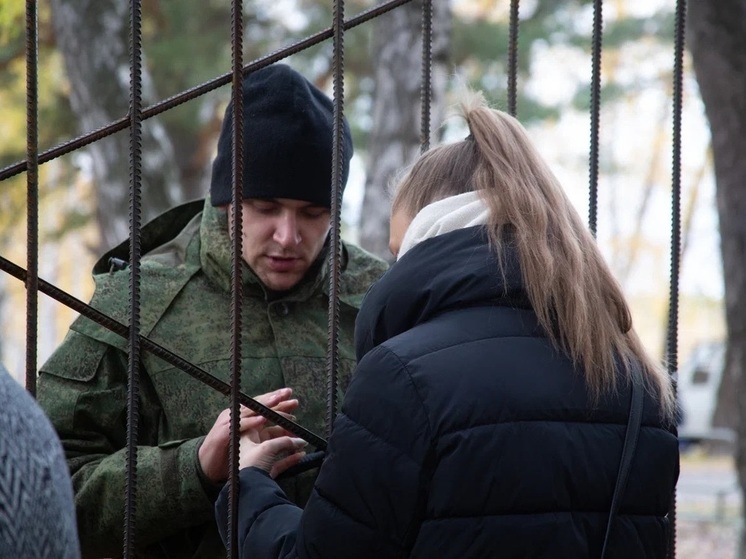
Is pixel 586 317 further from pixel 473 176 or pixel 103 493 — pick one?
pixel 103 493

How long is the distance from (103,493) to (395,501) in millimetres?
839

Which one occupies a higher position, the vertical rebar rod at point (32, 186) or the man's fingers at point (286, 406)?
the vertical rebar rod at point (32, 186)

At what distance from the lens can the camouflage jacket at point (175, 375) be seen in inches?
86.7

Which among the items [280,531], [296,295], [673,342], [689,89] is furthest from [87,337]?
[689,89]

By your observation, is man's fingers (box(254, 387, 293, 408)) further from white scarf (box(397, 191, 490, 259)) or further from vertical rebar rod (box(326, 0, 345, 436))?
white scarf (box(397, 191, 490, 259))

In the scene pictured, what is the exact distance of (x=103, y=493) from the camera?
221cm

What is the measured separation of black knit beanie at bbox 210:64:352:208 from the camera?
8.25 ft

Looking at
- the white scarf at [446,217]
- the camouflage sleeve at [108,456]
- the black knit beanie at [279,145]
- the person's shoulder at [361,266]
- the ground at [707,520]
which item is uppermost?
the black knit beanie at [279,145]

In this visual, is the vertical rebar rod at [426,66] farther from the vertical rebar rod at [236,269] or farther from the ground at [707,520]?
the ground at [707,520]

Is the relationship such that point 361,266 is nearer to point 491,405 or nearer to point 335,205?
point 335,205

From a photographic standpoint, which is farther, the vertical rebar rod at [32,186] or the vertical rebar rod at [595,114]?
the vertical rebar rod at [595,114]

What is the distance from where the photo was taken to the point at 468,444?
5.23 feet

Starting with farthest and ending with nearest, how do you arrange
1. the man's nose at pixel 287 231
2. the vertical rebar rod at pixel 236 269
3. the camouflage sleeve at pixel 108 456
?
the man's nose at pixel 287 231
the camouflage sleeve at pixel 108 456
the vertical rebar rod at pixel 236 269

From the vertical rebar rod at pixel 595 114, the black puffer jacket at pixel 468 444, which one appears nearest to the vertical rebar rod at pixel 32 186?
the black puffer jacket at pixel 468 444
